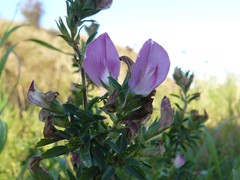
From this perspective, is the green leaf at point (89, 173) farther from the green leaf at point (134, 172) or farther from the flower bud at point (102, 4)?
the flower bud at point (102, 4)

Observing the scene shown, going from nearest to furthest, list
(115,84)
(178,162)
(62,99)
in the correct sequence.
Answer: (115,84) < (178,162) < (62,99)

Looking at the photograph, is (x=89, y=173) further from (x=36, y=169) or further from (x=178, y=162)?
(x=178, y=162)

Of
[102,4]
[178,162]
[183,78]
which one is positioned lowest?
[178,162]

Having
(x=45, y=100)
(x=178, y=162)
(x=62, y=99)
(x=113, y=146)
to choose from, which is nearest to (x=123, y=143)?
(x=113, y=146)

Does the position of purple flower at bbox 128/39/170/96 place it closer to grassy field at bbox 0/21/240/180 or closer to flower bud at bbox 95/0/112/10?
flower bud at bbox 95/0/112/10

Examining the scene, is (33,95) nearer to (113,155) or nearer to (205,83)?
(113,155)
